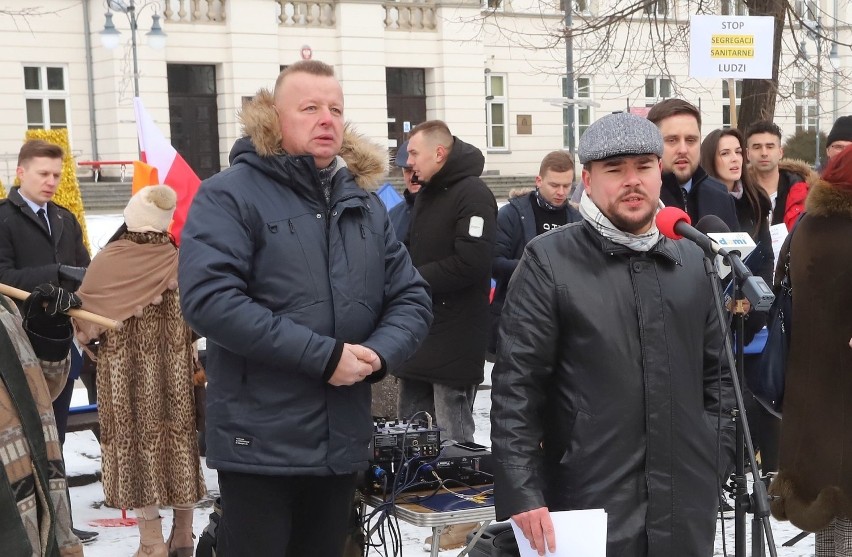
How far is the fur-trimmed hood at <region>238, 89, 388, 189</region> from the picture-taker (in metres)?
3.59

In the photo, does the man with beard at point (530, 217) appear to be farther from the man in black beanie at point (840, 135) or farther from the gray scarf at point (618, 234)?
the gray scarf at point (618, 234)

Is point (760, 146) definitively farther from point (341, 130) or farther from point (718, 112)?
point (718, 112)

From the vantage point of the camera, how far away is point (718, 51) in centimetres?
809

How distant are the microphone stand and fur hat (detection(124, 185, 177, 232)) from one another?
315 centimetres

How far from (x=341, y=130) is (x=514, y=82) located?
110ft

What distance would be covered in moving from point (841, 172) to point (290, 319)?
6.89 feet

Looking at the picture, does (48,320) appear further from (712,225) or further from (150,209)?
(150,209)

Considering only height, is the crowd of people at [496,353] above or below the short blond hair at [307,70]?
below

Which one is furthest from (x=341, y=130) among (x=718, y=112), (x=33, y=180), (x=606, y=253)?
(x=718, y=112)

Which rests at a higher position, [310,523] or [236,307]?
[236,307]

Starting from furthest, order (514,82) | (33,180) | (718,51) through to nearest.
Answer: (514,82) < (718,51) < (33,180)

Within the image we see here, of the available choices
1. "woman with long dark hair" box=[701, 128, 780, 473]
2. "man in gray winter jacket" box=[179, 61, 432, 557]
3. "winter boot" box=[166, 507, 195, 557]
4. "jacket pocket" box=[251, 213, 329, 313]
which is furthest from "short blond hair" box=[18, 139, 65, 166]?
"woman with long dark hair" box=[701, 128, 780, 473]

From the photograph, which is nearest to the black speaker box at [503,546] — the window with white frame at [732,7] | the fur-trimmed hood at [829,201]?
the fur-trimmed hood at [829,201]

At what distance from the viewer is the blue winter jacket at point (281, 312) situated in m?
3.35
